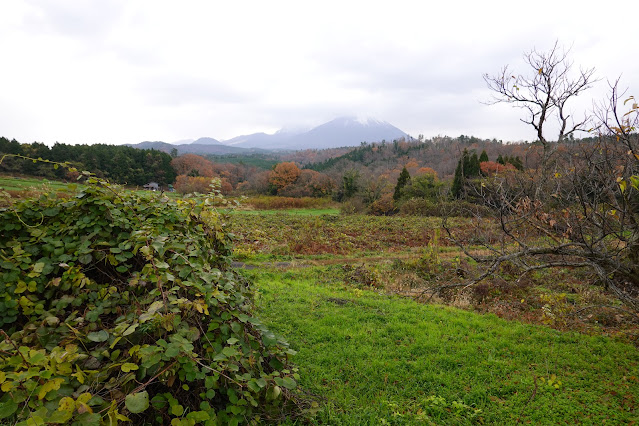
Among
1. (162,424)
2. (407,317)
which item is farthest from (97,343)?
(407,317)

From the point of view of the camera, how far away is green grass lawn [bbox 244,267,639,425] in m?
3.53

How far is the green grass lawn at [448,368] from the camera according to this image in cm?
353

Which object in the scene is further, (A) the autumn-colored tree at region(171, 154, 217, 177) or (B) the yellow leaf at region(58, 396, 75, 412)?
(A) the autumn-colored tree at region(171, 154, 217, 177)

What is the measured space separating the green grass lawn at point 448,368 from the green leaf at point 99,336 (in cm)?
224

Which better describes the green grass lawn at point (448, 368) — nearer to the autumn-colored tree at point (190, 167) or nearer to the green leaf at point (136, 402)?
the green leaf at point (136, 402)

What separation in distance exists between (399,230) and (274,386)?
62.1 feet

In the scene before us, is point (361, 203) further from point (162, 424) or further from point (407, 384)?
point (162, 424)

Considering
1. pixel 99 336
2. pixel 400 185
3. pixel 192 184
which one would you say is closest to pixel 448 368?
pixel 99 336

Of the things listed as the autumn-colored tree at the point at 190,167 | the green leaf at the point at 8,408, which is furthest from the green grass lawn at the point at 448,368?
the autumn-colored tree at the point at 190,167

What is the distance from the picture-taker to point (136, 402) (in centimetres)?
165

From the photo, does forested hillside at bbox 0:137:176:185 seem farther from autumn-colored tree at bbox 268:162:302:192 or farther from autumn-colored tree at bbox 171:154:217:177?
autumn-colored tree at bbox 268:162:302:192

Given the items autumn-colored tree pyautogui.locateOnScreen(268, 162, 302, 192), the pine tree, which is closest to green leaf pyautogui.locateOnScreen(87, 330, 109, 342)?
the pine tree

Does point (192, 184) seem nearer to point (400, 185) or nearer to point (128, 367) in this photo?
point (400, 185)

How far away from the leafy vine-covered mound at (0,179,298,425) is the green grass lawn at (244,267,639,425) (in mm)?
1471
